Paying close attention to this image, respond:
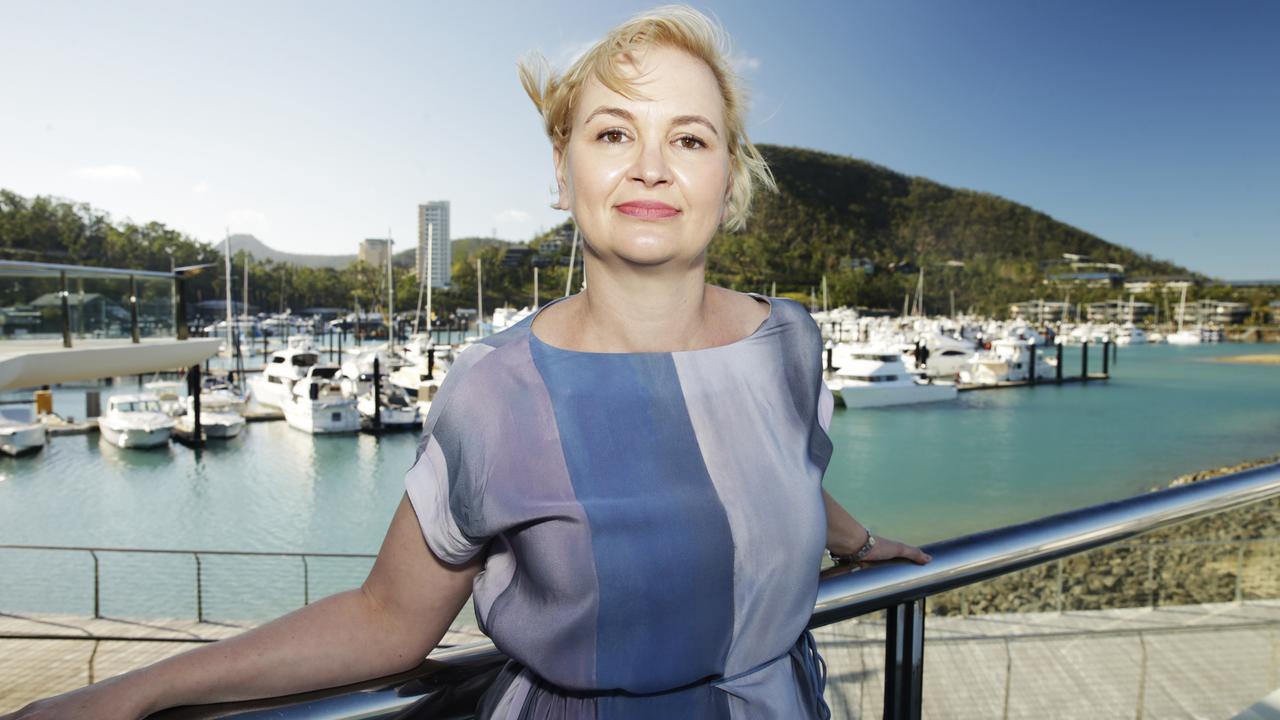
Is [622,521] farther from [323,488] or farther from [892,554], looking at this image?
[323,488]

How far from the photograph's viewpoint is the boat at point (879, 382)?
33.8 meters

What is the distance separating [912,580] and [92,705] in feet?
3.17

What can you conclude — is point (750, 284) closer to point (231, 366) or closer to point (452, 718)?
point (231, 366)

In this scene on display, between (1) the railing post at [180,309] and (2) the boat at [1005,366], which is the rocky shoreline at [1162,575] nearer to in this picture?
(1) the railing post at [180,309]

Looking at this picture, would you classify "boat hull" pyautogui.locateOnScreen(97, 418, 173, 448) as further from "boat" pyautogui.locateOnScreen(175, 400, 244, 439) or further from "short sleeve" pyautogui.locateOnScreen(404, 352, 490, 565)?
"short sleeve" pyautogui.locateOnScreen(404, 352, 490, 565)

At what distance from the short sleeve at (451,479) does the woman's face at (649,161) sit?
8.6 inches

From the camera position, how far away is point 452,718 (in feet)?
2.98

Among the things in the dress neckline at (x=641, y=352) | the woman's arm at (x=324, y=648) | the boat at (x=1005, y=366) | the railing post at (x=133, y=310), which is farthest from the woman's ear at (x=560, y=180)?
the boat at (x=1005, y=366)

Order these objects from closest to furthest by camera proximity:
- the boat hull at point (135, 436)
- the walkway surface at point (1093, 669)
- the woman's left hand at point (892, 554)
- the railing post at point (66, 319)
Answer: the woman's left hand at point (892, 554) < the walkway surface at point (1093, 669) < the railing post at point (66, 319) < the boat hull at point (135, 436)

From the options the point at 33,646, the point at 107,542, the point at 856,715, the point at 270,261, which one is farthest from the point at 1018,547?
the point at 270,261

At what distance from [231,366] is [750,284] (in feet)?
159

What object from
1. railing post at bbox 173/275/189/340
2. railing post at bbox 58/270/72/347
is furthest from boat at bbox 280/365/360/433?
railing post at bbox 58/270/72/347

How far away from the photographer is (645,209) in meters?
0.89

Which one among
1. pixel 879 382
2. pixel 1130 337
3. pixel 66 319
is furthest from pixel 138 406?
pixel 1130 337
